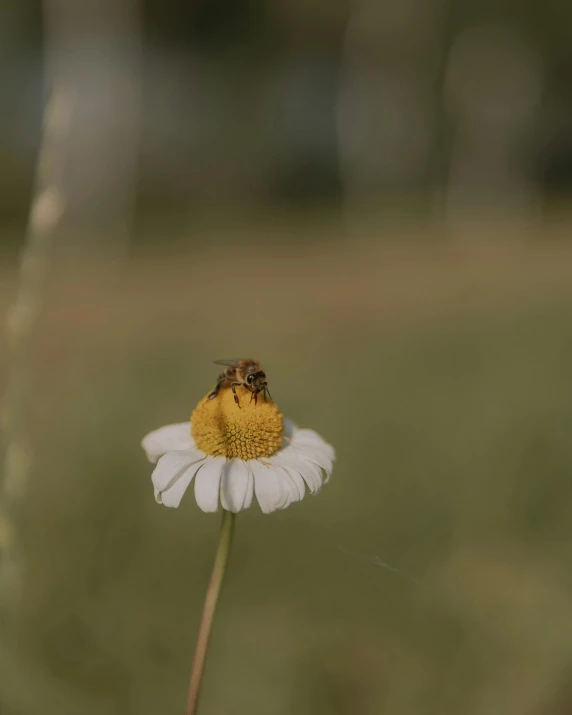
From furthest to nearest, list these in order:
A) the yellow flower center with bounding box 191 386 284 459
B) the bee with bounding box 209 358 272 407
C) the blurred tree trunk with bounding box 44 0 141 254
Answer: the blurred tree trunk with bounding box 44 0 141 254 → the bee with bounding box 209 358 272 407 → the yellow flower center with bounding box 191 386 284 459

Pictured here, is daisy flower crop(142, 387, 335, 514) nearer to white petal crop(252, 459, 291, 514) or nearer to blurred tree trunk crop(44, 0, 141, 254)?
white petal crop(252, 459, 291, 514)

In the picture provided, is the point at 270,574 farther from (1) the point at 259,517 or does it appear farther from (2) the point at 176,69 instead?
(2) the point at 176,69

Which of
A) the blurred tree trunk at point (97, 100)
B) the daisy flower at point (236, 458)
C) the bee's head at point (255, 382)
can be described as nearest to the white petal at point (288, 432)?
the daisy flower at point (236, 458)

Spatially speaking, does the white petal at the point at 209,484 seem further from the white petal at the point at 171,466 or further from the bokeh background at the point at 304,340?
the bokeh background at the point at 304,340

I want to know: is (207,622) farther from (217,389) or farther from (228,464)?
(217,389)

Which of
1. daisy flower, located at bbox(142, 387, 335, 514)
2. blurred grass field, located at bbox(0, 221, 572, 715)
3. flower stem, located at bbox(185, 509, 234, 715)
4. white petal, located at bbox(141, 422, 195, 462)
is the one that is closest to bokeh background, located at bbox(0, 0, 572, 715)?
blurred grass field, located at bbox(0, 221, 572, 715)

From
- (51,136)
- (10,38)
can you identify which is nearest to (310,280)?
(51,136)
